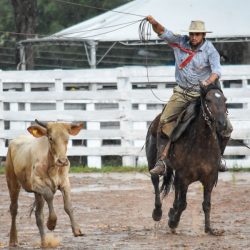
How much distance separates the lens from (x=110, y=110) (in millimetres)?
20953

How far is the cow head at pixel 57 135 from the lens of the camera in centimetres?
1121

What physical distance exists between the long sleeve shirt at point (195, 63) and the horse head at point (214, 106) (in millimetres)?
273

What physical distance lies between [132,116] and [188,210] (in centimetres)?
611

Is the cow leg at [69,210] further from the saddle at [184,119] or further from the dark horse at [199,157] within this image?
the saddle at [184,119]

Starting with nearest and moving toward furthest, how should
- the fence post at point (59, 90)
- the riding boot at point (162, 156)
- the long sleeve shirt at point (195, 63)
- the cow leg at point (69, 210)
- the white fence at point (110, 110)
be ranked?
the cow leg at point (69, 210) → the long sleeve shirt at point (195, 63) → the riding boot at point (162, 156) → the white fence at point (110, 110) → the fence post at point (59, 90)

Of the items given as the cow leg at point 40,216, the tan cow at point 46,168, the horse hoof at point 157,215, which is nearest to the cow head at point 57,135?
the tan cow at point 46,168

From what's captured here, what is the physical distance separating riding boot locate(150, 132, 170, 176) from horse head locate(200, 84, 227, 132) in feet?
2.57

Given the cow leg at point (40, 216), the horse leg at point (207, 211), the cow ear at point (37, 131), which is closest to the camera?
the cow leg at point (40, 216)

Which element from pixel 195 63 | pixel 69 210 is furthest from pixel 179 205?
pixel 69 210

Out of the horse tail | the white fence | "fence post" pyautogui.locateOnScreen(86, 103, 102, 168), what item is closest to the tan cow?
the horse tail

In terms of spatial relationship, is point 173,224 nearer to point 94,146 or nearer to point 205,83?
point 205,83

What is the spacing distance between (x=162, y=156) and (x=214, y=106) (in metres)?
1.12

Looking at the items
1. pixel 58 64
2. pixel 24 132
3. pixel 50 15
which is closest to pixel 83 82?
pixel 24 132

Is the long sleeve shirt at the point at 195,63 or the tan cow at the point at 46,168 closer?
the tan cow at the point at 46,168
